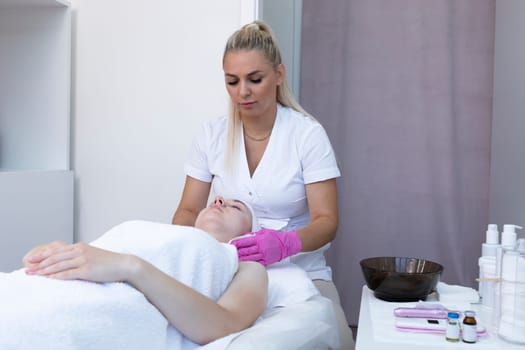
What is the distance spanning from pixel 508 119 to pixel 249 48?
113 centimetres

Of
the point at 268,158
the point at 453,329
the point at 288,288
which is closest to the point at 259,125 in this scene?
the point at 268,158

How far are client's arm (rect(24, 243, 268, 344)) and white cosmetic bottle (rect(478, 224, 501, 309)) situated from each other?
1.45 ft

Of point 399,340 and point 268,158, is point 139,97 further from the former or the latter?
point 399,340

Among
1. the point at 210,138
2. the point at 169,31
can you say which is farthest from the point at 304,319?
the point at 169,31

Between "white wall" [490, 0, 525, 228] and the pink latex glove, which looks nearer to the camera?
the pink latex glove

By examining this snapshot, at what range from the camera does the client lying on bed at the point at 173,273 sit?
84 cm

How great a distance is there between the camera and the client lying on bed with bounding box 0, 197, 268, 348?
33.1 inches

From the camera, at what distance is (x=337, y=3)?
2.45 meters

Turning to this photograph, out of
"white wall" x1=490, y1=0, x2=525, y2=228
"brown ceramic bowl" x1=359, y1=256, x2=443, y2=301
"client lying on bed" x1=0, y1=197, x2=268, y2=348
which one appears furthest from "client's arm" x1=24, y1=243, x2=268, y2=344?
"white wall" x1=490, y1=0, x2=525, y2=228

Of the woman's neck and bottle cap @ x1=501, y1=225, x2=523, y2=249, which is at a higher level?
the woman's neck

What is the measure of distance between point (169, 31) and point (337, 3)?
0.98 metres

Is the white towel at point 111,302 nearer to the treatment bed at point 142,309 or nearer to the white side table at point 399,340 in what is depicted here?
the treatment bed at point 142,309

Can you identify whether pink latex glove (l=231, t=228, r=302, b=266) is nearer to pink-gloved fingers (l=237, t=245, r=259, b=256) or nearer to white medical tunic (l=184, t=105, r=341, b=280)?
pink-gloved fingers (l=237, t=245, r=259, b=256)

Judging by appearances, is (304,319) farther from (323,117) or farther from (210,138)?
(323,117)
